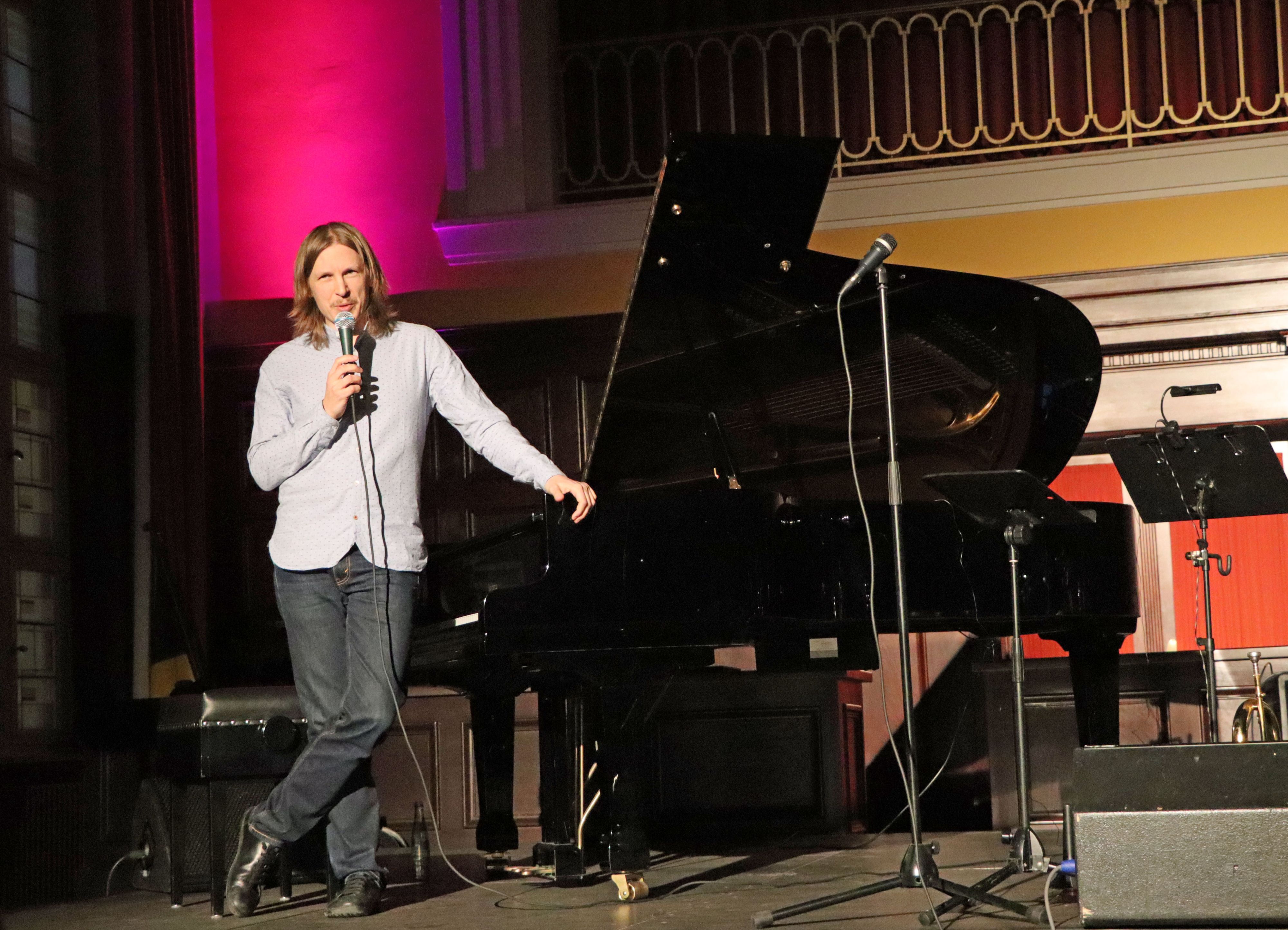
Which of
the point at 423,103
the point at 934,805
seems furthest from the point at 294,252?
the point at 934,805

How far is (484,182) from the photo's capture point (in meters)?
6.32

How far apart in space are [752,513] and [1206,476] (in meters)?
1.34

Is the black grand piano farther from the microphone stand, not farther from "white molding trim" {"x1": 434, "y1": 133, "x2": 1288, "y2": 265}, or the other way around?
"white molding trim" {"x1": 434, "y1": 133, "x2": 1288, "y2": 265}

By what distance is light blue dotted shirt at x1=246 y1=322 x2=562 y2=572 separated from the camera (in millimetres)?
3037

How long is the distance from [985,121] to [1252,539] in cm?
218

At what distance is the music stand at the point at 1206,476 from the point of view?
3.73m

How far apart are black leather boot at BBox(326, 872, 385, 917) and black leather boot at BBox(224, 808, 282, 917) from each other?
164 mm

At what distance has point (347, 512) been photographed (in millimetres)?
3043

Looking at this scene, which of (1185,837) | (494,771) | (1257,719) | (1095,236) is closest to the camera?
(1185,837)

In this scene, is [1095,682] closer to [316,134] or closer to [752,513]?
[752,513]

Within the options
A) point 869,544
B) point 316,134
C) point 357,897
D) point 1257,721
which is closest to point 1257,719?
point 1257,721

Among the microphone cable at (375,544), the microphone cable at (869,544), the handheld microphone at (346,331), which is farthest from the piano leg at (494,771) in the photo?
the handheld microphone at (346,331)

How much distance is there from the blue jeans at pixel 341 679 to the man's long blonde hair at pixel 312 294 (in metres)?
0.49

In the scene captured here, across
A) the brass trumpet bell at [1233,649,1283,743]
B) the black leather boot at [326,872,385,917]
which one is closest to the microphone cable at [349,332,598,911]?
the black leather boot at [326,872,385,917]
